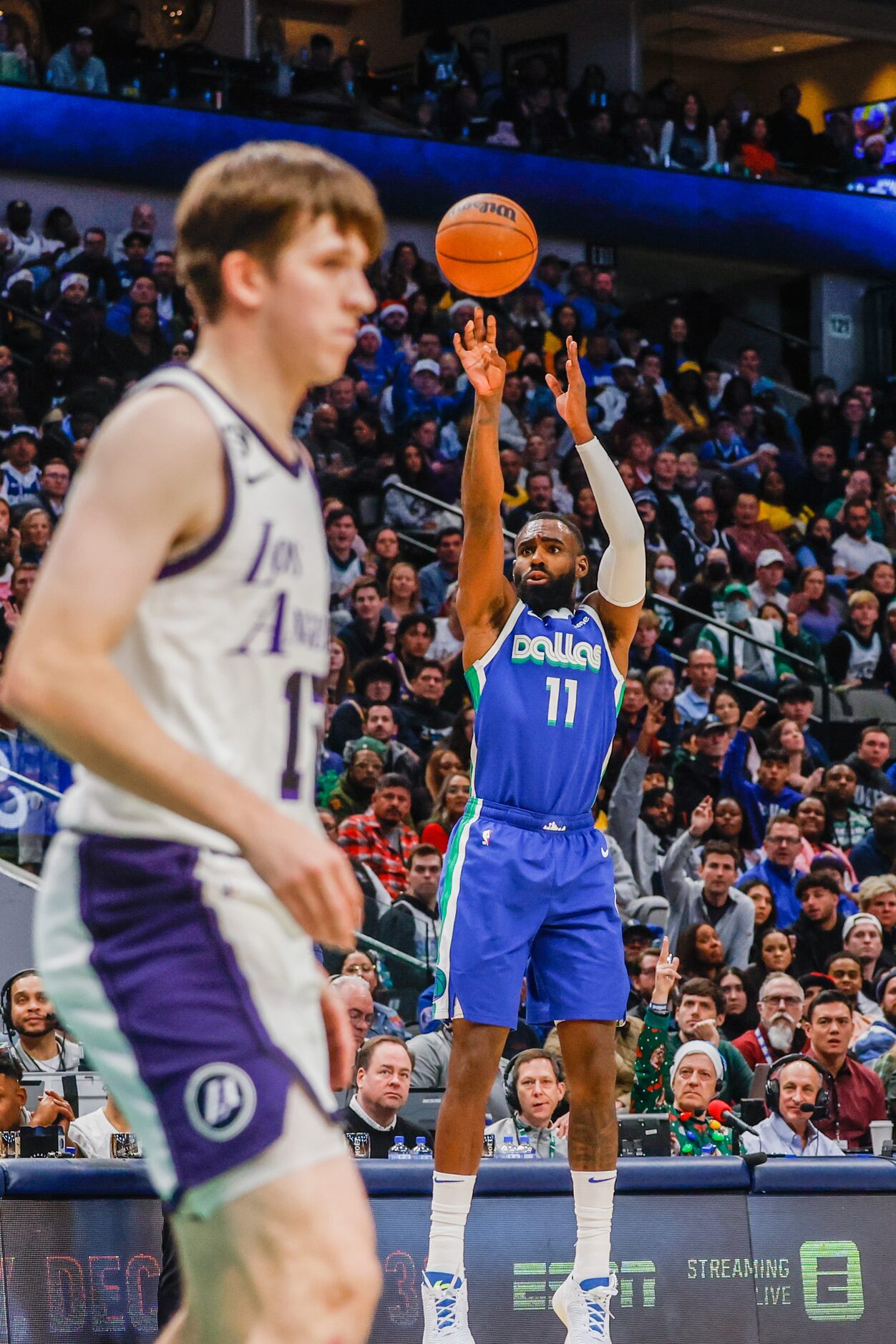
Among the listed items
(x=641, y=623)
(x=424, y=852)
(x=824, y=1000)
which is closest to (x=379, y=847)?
(x=424, y=852)

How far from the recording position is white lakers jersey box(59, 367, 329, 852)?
8.02ft

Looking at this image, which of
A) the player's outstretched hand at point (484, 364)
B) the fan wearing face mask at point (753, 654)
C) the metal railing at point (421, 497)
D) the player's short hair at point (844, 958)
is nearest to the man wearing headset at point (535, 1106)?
the player's short hair at point (844, 958)

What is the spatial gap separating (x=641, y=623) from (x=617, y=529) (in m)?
6.84

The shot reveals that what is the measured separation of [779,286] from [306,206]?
65.2ft

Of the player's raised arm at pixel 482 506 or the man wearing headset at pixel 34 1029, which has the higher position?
the player's raised arm at pixel 482 506

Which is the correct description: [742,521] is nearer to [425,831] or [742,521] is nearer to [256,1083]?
[425,831]

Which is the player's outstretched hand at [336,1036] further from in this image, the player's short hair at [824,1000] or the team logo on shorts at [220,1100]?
the player's short hair at [824,1000]

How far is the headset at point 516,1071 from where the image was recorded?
7664mm

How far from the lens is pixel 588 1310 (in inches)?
212

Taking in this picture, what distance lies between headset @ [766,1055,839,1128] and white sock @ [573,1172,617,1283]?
2.53 metres

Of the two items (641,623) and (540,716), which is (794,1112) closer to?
(540,716)

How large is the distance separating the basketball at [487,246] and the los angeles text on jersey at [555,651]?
5.06 ft

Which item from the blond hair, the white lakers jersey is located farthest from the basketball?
the blond hair

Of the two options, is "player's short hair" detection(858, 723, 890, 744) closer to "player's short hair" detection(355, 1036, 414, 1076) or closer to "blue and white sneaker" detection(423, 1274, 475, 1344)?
"player's short hair" detection(355, 1036, 414, 1076)
